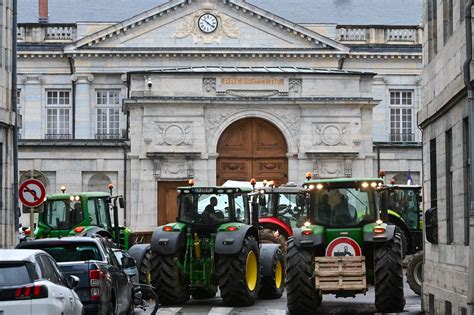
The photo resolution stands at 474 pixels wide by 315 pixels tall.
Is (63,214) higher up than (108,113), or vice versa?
(108,113)

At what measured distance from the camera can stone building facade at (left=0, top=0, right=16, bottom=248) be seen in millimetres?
31094

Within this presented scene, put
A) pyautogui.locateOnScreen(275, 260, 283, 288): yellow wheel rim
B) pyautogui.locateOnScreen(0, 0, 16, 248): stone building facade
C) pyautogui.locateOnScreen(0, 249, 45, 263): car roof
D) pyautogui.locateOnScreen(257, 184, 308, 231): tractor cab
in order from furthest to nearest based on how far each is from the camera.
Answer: pyautogui.locateOnScreen(257, 184, 308, 231): tractor cab, pyautogui.locateOnScreen(275, 260, 283, 288): yellow wheel rim, pyautogui.locateOnScreen(0, 0, 16, 248): stone building facade, pyautogui.locateOnScreen(0, 249, 45, 263): car roof

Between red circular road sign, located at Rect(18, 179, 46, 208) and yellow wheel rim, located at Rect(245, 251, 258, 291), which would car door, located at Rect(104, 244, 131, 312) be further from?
red circular road sign, located at Rect(18, 179, 46, 208)

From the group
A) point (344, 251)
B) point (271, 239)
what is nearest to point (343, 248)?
point (344, 251)

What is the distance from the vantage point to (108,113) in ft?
223

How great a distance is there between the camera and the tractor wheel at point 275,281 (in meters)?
30.8

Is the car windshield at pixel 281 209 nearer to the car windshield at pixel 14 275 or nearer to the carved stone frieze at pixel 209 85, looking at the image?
the carved stone frieze at pixel 209 85

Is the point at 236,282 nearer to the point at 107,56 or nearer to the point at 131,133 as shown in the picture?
the point at 131,133

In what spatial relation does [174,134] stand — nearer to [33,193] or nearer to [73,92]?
[73,92]

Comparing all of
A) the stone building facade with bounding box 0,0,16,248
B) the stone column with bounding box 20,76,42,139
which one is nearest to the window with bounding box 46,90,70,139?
the stone column with bounding box 20,76,42,139

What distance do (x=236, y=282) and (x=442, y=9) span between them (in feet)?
25.2

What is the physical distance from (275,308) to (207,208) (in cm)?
293

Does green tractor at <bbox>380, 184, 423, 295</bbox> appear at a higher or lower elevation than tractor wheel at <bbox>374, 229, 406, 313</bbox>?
higher

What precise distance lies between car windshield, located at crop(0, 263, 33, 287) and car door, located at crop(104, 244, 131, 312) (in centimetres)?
496
